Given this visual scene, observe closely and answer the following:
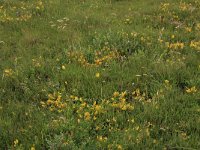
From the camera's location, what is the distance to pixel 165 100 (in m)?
6.86

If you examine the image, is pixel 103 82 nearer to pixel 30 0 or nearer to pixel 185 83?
pixel 185 83

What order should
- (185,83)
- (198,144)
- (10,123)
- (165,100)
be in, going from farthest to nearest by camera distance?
(185,83), (165,100), (10,123), (198,144)

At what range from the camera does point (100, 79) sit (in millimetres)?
7711

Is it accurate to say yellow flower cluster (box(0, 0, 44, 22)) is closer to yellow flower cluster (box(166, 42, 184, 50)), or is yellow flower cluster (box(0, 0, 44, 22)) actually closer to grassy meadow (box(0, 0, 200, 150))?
grassy meadow (box(0, 0, 200, 150))

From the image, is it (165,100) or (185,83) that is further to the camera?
(185,83)

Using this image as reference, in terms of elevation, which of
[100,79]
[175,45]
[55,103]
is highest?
[175,45]

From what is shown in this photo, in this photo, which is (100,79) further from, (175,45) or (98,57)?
(175,45)

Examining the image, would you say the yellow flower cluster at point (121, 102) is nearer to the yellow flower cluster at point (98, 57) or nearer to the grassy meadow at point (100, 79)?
the grassy meadow at point (100, 79)

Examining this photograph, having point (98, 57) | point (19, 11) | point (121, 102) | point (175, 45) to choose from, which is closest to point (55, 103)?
point (121, 102)

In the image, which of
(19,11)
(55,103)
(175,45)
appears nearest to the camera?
(55,103)

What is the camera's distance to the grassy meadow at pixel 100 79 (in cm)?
608

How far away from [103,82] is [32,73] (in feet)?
5.13

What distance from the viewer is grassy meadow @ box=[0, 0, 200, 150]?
6.08 m

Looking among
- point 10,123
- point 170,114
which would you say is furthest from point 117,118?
point 10,123
